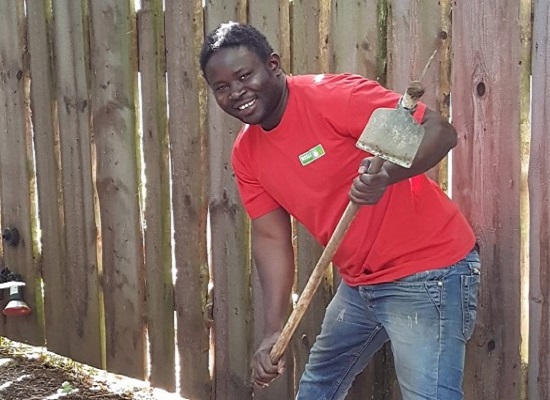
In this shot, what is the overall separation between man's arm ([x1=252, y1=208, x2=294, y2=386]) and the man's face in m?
0.46

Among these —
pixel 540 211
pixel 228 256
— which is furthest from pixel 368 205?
pixel 228 256

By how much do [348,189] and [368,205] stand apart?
182mm

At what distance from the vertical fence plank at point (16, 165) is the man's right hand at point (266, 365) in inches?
86.9

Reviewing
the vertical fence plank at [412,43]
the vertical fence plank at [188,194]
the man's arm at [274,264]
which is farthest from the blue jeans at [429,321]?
the vertical fence plank at [188,194]

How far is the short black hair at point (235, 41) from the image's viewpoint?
8.68 feet

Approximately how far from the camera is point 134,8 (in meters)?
3.97

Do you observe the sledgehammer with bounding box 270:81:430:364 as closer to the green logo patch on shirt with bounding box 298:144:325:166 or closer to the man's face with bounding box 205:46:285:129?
the green logo patch on shirt with bounding box 298:144:325:166

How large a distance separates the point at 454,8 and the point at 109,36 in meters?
1.79

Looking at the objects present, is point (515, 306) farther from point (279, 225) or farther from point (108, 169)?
point (108, 169)

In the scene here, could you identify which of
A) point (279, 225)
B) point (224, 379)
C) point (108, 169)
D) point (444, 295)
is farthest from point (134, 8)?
point (444, 295)

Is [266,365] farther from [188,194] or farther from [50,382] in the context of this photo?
[50,382]

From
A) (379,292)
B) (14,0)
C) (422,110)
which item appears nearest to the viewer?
(422,110)

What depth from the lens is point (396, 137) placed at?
233cm

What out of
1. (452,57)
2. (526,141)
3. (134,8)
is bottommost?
Answer: (526,141)
